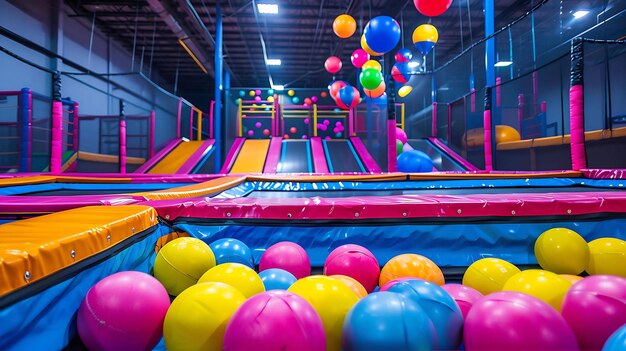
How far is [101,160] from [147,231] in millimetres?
7589

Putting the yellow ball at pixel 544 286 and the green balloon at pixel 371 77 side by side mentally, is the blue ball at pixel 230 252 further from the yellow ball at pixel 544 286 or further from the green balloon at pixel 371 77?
the green balloon at pixel 371 77

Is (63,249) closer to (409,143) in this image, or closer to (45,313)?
(45,313)

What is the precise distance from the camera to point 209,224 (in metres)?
2.07

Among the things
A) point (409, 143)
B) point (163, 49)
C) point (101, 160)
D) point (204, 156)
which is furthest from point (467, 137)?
point (163, 49)

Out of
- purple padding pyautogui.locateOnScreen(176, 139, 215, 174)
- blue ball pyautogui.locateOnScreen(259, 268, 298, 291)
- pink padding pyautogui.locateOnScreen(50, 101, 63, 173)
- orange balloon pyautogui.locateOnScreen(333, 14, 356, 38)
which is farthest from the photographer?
purple padding pyautogui.locateOnScreen(176, 139, 215, 174)

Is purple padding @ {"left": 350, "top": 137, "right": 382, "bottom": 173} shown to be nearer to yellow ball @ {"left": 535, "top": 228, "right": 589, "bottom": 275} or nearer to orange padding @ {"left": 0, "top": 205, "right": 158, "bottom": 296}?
yellow ball @ {"left": 535, "top": 228, "right": 589, "bottom": 275}

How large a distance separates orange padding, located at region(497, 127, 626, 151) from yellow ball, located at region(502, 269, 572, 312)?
4551 mm

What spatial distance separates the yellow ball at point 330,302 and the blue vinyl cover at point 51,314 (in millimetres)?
698

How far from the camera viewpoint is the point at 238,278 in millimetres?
1393

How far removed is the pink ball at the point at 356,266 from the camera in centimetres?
171

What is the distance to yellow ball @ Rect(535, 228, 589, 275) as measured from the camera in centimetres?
172

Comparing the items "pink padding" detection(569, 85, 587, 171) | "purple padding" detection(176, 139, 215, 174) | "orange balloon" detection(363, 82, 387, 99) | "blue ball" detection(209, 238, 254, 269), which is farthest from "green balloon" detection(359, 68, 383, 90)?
"blue ball" detection(209, 238, 254, 269)

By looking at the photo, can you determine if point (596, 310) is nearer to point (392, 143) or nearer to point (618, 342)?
point (618, 342)

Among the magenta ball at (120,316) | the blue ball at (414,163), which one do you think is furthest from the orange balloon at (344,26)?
the magenta ball at (120,316)
